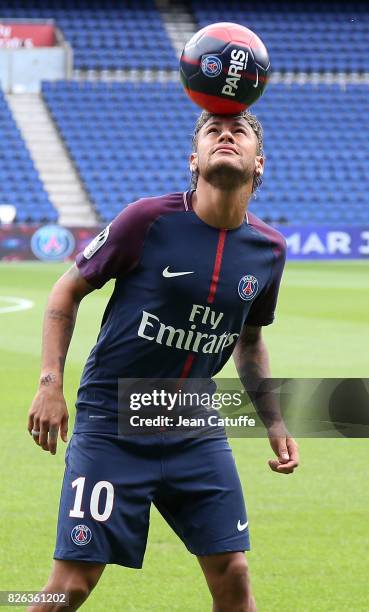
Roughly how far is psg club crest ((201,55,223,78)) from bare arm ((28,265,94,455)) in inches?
31.2

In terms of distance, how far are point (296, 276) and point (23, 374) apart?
15518 mm

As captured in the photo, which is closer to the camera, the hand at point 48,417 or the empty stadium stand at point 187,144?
the hand at point 48,417

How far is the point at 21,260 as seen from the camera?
1235 inches

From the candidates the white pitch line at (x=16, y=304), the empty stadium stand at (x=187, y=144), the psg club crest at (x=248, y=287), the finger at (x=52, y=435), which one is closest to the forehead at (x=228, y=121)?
the psg club crest at (x=248, y=287)

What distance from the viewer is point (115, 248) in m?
3.98

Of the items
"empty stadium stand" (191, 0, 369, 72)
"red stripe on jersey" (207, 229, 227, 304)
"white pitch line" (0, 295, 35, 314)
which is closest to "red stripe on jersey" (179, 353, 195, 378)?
"red stripe on jersey" (207, 229, 227, 304)

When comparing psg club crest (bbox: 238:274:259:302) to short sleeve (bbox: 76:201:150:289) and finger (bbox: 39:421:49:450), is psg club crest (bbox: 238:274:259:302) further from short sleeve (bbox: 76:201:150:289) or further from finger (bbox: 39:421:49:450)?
finger (bbox: 39:421:49:450)

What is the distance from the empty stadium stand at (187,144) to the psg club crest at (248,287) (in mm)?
31540

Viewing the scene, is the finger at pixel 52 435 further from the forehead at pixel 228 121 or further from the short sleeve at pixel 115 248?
the forehead at pixel 228 121

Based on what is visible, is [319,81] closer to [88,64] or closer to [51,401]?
[88,64]

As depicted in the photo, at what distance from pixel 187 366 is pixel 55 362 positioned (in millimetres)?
469

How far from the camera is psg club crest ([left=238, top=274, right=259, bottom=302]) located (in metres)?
4.14

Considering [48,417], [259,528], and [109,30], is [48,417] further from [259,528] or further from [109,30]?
[109,30]

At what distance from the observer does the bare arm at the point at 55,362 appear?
382cm
